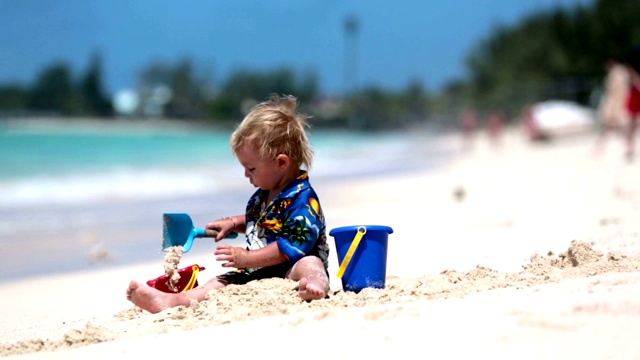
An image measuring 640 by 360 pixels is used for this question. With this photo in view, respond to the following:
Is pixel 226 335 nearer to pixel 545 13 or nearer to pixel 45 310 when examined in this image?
pixel 45 310

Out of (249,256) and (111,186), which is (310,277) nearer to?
(249,256)

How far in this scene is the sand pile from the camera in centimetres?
323

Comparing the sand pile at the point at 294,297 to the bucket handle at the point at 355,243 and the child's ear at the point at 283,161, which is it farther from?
the child's ear at the point at 283,161

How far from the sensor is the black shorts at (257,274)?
382 centimetres

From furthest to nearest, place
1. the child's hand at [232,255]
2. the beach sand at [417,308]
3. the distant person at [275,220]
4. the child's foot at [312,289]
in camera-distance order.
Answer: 1. the distant person at [275,220]
2. the child's hand at [232,255]
3. the child's foot at [312,289]
4. the beach sand at [417,308]

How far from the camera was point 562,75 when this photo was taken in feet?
147

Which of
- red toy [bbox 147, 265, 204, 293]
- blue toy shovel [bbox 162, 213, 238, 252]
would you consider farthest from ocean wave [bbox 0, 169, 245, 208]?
blue toy shovel [bbox 162, 213, 238, 252]

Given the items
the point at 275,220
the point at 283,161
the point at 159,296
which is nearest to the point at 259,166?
the point at 283,161

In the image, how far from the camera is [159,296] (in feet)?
12.3

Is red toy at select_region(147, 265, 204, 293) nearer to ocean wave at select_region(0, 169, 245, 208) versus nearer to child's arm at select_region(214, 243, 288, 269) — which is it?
child's arm at select_region(214, 243, 288, 269)

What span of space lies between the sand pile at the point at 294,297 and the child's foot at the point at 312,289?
34 mm

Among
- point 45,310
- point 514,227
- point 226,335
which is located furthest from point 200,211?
point 226,335

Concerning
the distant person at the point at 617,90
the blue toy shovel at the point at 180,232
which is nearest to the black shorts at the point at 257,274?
the blue toy shovel at the point at 180,232

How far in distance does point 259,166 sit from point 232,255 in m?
0.46
